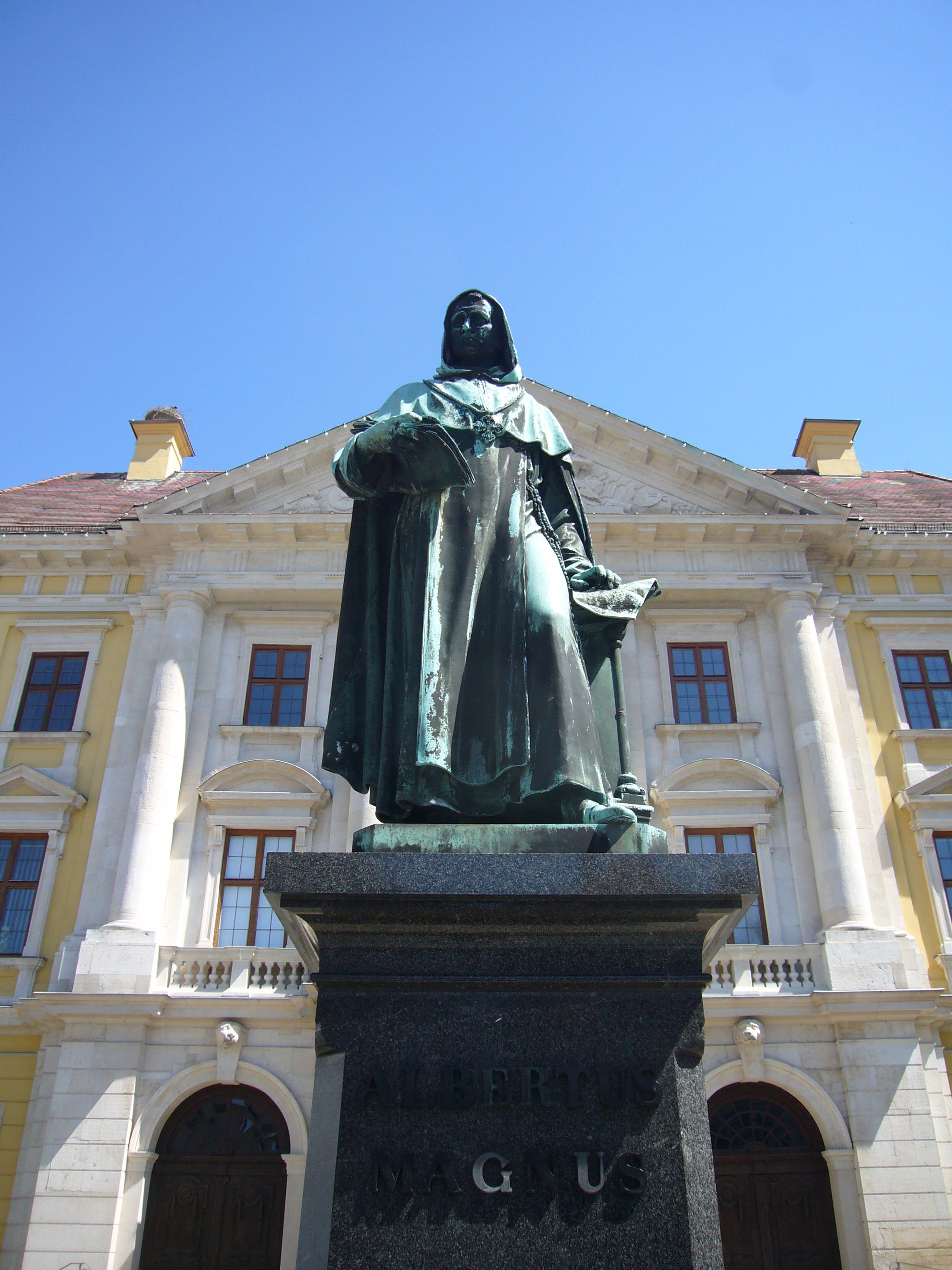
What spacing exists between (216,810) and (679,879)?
16.5 meters

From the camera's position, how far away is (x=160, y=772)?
59.8 feet

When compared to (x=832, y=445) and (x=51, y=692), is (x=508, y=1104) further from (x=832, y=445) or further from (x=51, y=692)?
(x=832, y=445)

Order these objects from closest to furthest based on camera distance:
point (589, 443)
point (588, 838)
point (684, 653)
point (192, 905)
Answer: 1. point (588, 838)
2. point (192, 905)
3. point (684, 653)
4. point (589, 443)

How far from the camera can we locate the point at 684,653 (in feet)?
67.2

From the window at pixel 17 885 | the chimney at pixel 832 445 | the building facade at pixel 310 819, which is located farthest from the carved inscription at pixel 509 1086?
the chimney at pixel 832 445

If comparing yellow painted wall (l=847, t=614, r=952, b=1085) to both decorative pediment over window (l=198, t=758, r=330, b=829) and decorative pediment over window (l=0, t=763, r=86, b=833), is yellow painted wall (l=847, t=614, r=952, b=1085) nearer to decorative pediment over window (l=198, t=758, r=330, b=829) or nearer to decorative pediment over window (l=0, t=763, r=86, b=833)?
decorative pediment over window (l=198, t=758, r=330, b=829)

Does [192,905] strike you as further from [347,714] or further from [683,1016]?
[683,1016]

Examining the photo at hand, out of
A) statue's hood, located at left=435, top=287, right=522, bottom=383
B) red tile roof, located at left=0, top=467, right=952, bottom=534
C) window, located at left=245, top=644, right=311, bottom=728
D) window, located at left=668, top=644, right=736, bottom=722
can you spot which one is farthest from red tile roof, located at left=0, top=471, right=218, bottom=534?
statue's hood, located at left=435, top=287, right=522, bottom=383

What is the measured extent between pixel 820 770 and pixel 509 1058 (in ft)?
53.7

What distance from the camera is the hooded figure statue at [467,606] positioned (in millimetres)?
3764

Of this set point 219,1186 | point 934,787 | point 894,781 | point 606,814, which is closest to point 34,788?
point 219,1186

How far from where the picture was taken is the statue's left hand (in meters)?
4.41

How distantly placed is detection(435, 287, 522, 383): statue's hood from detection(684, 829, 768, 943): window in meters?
14.0

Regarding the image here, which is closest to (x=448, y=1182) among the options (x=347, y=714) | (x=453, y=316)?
(x=347, y=714)
